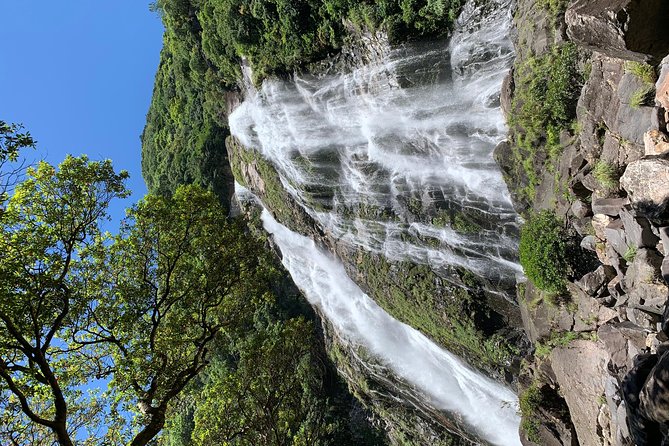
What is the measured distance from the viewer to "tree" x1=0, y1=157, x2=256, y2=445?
407 inches

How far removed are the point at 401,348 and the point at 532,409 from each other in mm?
8575

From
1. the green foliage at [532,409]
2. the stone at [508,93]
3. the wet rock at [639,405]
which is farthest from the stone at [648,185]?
the green foliage at [532,409]

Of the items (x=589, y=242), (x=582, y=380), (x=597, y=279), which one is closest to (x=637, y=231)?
(x=597, y=279)

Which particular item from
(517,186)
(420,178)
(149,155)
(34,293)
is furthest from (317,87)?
(149,155)

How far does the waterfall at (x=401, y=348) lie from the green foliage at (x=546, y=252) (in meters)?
6.04

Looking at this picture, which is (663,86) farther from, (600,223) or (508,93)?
(508,93)

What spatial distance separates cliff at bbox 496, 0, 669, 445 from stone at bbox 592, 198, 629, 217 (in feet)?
0.11

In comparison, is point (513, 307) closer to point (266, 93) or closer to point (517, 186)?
point (517, 186)

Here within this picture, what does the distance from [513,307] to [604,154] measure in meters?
6.11

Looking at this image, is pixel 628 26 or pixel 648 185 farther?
pixel 648 185

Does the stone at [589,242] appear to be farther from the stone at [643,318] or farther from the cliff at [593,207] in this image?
the stone at [643,318]

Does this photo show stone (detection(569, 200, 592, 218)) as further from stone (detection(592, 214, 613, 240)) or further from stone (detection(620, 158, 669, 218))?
stone (detection(620, 158, 669, 218))

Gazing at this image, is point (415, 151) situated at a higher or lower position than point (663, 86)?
lower

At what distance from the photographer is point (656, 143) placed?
21.2ft
